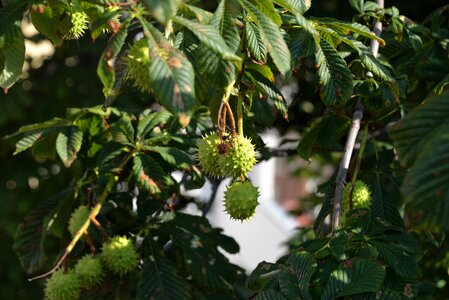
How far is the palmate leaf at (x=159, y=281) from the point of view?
7.09 ft

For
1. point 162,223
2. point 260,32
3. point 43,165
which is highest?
point 260,32

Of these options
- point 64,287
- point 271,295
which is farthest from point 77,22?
point 271,295

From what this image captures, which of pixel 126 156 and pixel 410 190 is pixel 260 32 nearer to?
pixel 410 190

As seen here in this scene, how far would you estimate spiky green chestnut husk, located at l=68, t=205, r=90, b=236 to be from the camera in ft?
7.12

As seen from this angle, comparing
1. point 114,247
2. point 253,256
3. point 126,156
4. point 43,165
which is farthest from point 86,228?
point 253,256

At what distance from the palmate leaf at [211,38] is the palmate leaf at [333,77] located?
48 centimetres

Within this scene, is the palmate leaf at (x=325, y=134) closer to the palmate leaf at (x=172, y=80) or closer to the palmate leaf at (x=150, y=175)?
the palmate leaf at (x=150, y=175)

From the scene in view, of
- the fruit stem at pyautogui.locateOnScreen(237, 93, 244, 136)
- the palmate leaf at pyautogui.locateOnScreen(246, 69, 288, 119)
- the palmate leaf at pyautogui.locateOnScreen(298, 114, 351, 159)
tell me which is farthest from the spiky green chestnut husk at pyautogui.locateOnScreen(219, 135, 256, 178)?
the palmate leaf at pyautogui.locateOnScreen(298, 114, 351, 159)

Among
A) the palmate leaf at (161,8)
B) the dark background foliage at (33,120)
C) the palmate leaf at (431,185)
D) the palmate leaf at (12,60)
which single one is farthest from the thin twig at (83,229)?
the dark background foliage at (33,120)

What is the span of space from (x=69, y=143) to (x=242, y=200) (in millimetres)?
855

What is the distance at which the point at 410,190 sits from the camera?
1213 mm

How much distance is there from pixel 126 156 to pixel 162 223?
262 mm

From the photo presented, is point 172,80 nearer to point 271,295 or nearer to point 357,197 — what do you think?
point 271,295

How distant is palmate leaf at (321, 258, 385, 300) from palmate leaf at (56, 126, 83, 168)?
101cm
